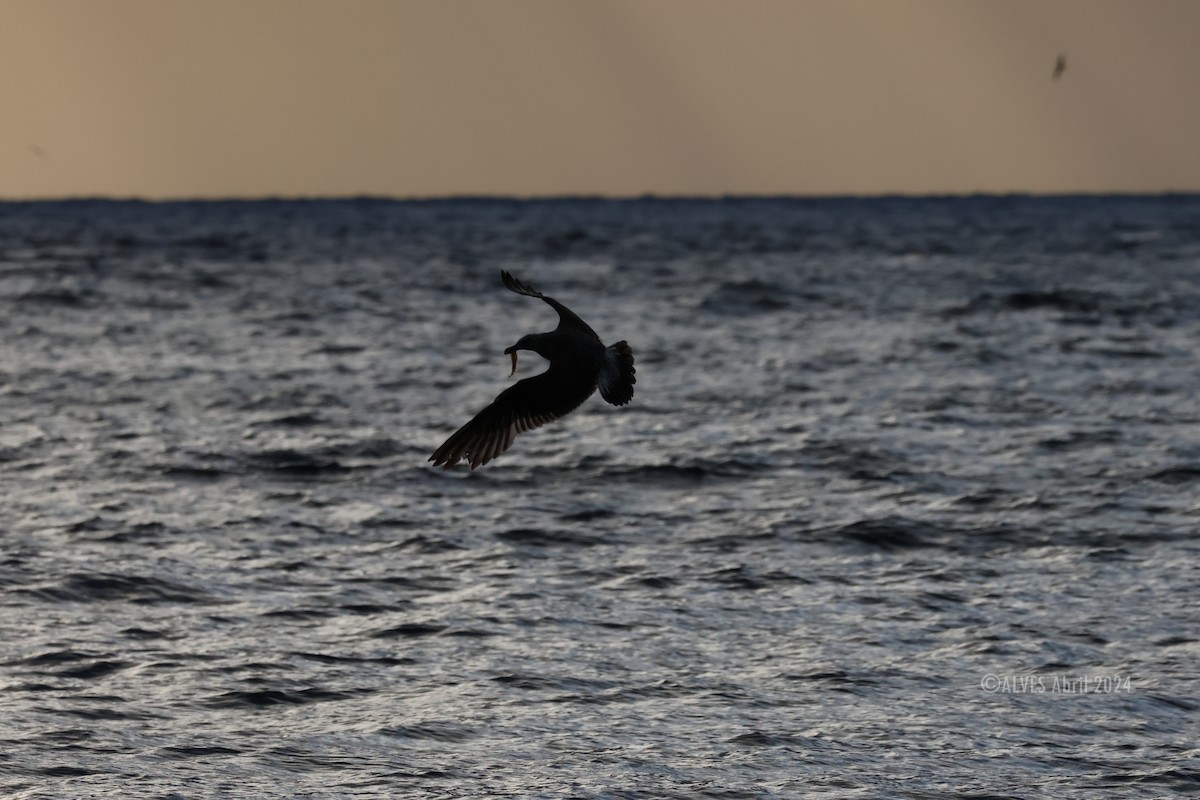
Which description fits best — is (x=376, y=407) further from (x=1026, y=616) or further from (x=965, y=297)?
(x=965, y=297)

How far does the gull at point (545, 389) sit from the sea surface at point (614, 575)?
2.09 metres

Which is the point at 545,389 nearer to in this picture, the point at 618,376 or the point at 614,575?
the point at 618,376

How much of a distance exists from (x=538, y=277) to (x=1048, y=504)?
47124 mm

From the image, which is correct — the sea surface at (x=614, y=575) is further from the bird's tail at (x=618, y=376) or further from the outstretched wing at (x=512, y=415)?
the bird's tail at (x=618, y=376)

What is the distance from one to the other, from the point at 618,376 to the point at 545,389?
72 cm

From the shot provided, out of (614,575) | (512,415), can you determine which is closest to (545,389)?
(512,415)

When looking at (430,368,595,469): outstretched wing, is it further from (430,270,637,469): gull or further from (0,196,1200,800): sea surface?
(0,196,1200,800): sea surface

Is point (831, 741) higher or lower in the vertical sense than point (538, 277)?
lower

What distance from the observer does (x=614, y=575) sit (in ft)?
52.2

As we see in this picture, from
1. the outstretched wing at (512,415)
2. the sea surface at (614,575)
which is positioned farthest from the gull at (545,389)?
the sea surface at (614,575)

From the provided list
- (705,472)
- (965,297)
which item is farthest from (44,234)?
(705,472)

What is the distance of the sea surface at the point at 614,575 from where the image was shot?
37.0 feet

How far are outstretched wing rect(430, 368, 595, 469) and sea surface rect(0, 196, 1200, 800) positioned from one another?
2062 mm

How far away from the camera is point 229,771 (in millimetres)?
10867
